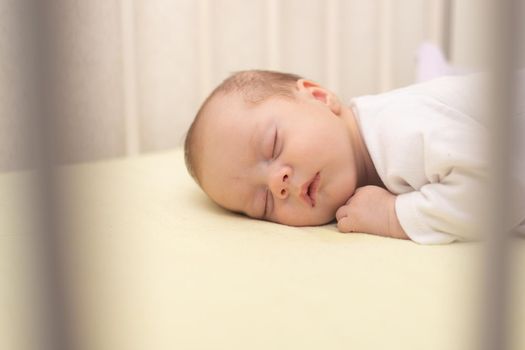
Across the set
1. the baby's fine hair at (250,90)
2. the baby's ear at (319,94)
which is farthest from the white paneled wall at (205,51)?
the baby's ear at (319,94)

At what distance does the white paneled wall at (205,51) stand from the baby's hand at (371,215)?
0.61 metres

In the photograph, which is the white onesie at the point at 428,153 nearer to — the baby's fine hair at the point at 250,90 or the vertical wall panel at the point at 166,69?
the baby's fine hair at the point at 250,90

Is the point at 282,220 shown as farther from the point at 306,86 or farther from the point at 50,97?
the point at 50,97

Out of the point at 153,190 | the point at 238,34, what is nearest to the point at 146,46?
the point at 238,34

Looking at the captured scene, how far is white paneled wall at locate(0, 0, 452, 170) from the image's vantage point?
1332 mm

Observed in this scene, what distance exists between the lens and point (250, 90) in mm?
947

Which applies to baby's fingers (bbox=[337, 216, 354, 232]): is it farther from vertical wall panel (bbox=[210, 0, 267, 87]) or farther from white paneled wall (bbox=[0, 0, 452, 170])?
vertical wall panel (bbox=[210, 0, 267, 87])

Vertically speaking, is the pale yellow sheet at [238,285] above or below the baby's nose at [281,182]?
below

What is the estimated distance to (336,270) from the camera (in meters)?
0.68

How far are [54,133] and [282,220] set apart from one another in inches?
26.0

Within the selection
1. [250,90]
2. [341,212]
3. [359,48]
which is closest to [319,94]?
[250,90]

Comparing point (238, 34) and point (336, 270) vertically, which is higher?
point (238, 34)

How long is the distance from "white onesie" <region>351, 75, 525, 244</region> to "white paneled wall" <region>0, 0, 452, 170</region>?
59cm

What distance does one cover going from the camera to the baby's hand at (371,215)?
83cm
